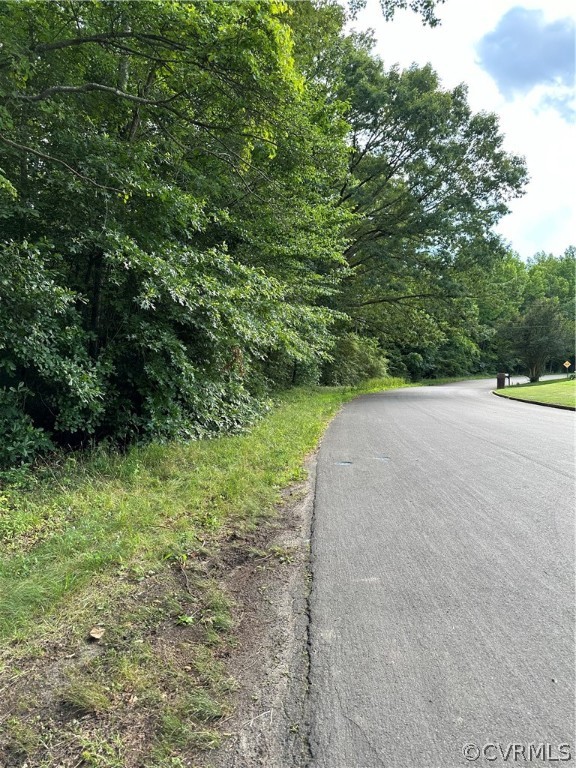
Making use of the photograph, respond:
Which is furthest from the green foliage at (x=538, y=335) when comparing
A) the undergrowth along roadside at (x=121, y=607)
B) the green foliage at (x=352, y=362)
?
the undergrowth along roadside at (x=121, y=607)

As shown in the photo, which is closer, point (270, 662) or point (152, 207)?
point (270, 662)

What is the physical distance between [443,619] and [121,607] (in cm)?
190

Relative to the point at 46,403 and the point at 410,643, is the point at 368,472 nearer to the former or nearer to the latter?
the point at 410,643

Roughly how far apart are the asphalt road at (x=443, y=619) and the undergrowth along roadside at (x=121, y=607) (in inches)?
22.3

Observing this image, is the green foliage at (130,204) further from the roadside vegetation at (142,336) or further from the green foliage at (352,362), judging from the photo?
the green foliage at (352,362)

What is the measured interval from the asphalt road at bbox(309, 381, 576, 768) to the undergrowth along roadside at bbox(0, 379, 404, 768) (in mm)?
566

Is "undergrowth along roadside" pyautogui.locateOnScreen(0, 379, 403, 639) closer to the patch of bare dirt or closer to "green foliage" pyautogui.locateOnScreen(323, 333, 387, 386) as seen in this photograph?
the patch of bare dirt

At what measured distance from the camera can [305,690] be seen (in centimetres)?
207

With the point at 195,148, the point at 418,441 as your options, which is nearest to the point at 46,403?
the point at 195,148

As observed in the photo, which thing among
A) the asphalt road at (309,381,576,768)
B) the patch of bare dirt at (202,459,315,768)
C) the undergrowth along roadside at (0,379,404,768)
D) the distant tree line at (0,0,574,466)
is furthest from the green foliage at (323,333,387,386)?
the patch of bare dirt at (202,459,315,768)

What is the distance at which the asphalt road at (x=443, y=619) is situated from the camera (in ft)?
5.86

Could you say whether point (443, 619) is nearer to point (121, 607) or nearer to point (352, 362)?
point (121, 607)

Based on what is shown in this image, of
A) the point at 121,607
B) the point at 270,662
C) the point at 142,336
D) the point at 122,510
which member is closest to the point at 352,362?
the point at 142,336

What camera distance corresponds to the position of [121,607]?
268 centimetres
